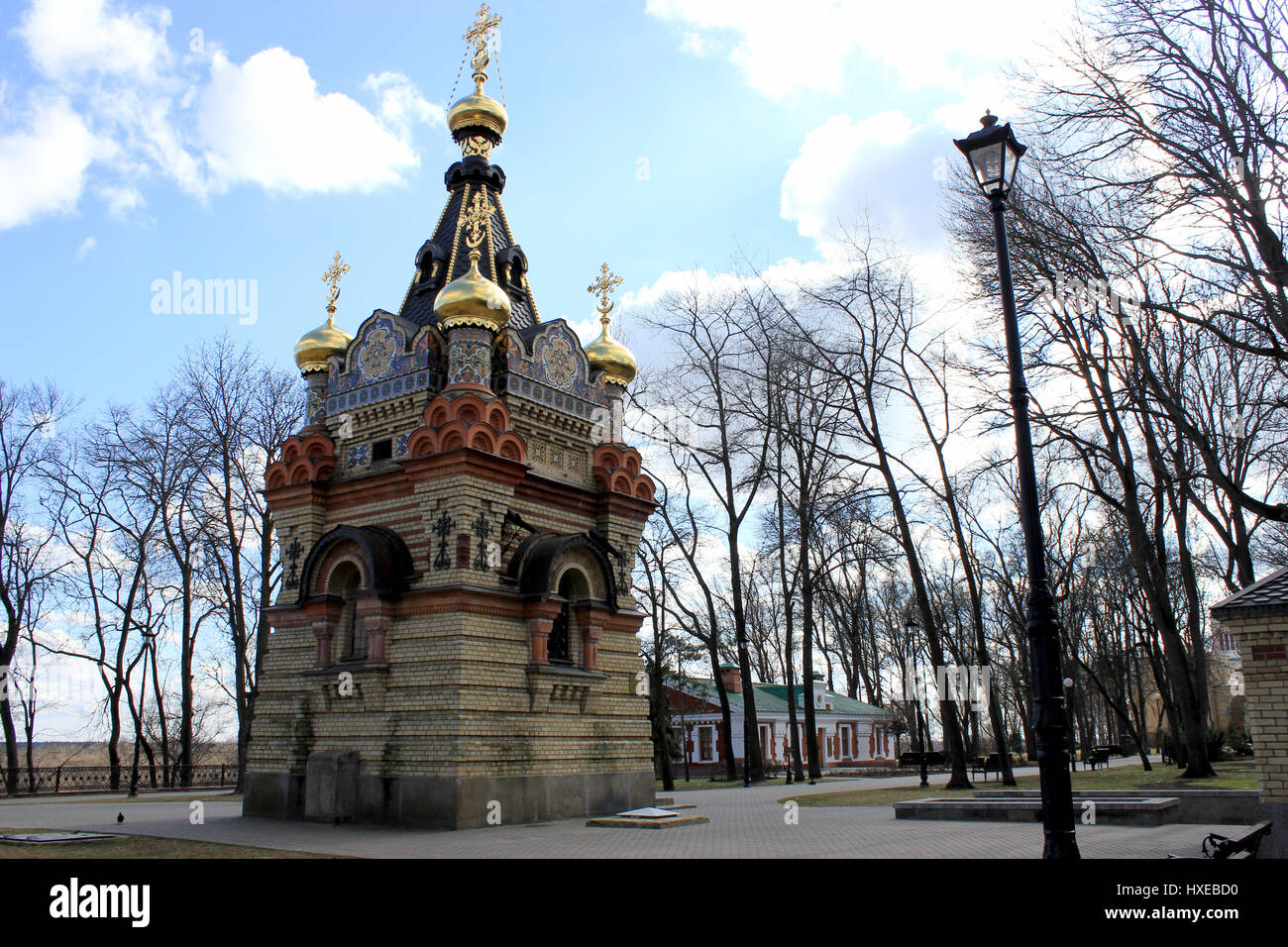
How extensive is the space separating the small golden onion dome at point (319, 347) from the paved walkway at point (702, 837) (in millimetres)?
8484

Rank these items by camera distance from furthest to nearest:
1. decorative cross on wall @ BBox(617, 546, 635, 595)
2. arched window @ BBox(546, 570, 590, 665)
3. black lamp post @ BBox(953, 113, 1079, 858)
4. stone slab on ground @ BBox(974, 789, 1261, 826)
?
decorative cross on wall @ BBox(617, 546, 635, 595) < arched window @ BBox(546, 570, 590, 665) < stone slab on ground @ BBox(974, 789, 1261, 826) < black lamp post @ BBox(953, 113, 1079, 858)

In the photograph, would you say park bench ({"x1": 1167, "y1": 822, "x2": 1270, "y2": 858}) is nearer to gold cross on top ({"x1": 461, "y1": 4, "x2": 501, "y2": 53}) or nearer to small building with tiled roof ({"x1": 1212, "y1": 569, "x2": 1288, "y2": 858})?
small building with tiled roof ({"x1": 1212, "y1": 569, "x2": 1288, "y2": 858})

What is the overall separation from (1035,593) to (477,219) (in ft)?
46.4

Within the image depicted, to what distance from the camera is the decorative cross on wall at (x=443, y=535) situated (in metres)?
14.7

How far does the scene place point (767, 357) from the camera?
28.4 metres

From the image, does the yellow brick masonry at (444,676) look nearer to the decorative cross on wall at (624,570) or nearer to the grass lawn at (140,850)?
the decorative cross on wall at (624,570)

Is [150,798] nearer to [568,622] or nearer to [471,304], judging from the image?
[568,622]

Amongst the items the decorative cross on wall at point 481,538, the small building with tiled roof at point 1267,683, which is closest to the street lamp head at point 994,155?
the small building with tiled roof at point 1267,683

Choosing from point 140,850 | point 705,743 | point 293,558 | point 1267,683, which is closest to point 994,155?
point 1267,683

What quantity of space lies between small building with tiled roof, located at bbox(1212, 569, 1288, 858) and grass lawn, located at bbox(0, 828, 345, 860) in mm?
10261

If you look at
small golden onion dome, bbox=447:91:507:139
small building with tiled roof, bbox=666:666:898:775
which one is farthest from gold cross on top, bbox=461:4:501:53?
small building with tiled roof, bbox=666:666:898:775

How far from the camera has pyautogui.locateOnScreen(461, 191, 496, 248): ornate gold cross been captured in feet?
60.3

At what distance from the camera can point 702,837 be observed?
1307cm

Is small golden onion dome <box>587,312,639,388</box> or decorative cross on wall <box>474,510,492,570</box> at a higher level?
small golden onion dome <box>587,312,639,388</box>
